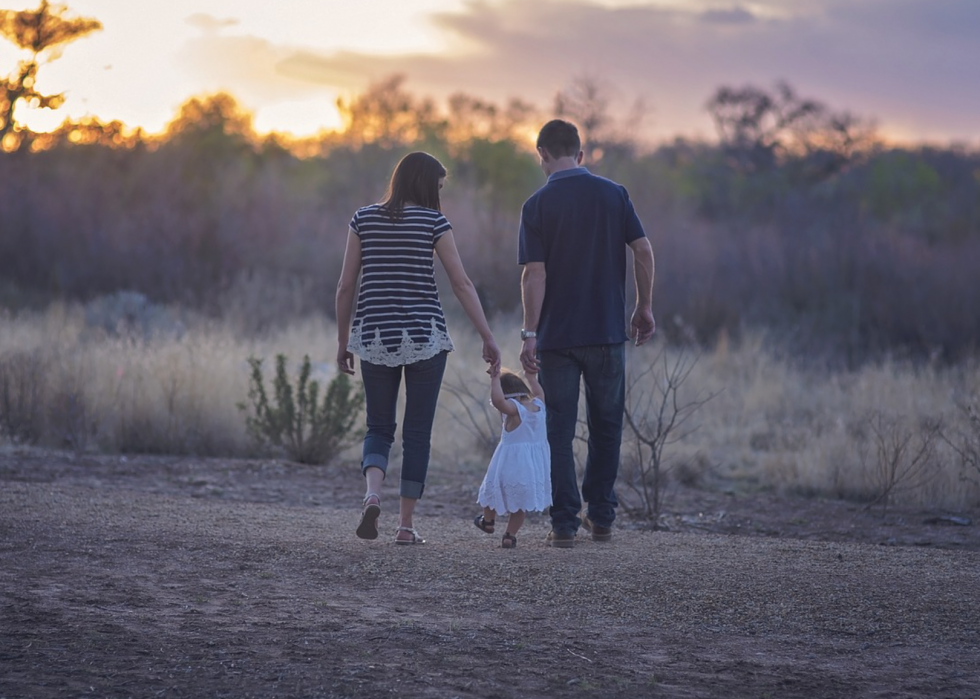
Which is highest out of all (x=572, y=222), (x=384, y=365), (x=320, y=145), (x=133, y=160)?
(x=320, y=145)

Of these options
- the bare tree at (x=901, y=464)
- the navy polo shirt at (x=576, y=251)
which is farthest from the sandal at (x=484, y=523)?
the bare tree at (x=901, y=464)

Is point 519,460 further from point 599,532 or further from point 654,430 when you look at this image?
point 654,430

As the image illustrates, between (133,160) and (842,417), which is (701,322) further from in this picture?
(133,160)

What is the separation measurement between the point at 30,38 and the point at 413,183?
30.0 feet

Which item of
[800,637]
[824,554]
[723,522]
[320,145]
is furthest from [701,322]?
[320,145]

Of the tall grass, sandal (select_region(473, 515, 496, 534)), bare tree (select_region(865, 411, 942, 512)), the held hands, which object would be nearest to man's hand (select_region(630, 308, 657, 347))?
the held hands

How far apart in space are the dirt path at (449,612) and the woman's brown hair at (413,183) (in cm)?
162

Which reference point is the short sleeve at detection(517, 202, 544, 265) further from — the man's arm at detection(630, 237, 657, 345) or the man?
the man's arm at detection(630, 237, 657, 345)

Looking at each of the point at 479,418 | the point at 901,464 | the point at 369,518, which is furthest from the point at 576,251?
the point at 479,418

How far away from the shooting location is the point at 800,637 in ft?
14.6

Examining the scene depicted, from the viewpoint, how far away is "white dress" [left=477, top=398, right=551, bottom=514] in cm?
592

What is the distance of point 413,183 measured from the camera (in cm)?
566

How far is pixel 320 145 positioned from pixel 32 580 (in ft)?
151

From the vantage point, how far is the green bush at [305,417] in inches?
394
